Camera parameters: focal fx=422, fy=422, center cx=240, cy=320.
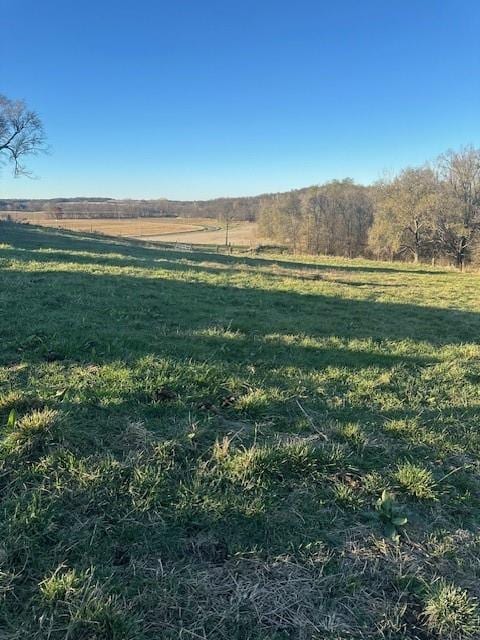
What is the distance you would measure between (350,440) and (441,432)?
2.96ft

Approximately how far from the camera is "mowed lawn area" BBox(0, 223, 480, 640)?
72.0 inches

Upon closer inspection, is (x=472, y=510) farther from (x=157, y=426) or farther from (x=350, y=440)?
(x=157, y=426)

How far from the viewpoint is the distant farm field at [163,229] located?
197 ft

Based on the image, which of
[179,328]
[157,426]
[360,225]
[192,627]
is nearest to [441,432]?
[157,426]

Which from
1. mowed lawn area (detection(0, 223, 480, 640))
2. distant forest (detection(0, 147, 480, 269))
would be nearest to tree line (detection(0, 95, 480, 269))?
distant forest (detection(0, 147, 480, 269))

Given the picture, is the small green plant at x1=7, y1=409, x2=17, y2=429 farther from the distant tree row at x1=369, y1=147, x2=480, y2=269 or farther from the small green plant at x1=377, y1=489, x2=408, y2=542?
the distant tree row at x1=369, y1=147, x2=480, y2=269

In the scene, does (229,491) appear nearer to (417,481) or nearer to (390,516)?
(390,516)

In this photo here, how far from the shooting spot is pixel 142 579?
75.2 inches

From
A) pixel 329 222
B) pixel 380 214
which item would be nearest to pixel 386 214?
pixel 380 214

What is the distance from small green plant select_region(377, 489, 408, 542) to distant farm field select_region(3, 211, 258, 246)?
51189mm

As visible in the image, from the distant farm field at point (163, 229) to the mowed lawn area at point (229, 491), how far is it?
49057mm

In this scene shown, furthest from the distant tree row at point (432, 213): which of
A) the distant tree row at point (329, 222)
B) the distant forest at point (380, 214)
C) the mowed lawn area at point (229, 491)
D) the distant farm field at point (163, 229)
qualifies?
the mowed lawn area at point (229, 491)

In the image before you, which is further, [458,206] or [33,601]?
[458,206]

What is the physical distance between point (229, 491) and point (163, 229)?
79.4 meters
